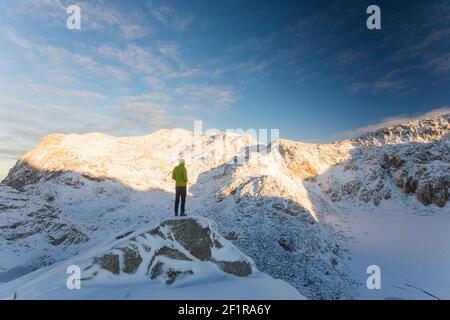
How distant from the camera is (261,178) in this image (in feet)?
99.4

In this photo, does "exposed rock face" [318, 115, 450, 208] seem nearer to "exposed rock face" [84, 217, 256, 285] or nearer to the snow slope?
the snow slope

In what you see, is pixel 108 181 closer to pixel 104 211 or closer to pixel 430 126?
pixel 104 211

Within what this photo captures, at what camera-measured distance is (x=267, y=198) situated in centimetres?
2741

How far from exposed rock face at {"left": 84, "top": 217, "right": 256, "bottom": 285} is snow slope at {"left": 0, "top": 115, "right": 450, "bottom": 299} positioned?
8.44 metres

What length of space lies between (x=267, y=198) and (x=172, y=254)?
17.4 m

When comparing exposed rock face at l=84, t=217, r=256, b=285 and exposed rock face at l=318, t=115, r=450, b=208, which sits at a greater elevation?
exposed rock face at l=318, t=115, r=450, b=208

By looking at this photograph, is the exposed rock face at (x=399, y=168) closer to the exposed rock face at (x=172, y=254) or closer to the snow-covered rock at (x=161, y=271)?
the exposed rock face at (x=172, y=254)

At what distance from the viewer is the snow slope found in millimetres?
20875

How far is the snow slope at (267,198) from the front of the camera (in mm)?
20875

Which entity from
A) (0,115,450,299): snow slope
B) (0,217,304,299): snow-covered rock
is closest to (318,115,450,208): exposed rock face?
(0,115,450,299): snow slope

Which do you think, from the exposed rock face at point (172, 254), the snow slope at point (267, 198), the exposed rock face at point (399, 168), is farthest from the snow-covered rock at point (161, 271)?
the exposed rock face at point (399, 168)

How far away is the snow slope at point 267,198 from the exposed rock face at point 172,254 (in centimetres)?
844

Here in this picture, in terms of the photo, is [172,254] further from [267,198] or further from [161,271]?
[267,198]

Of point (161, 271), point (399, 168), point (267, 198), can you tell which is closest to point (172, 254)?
point (161, 271)
